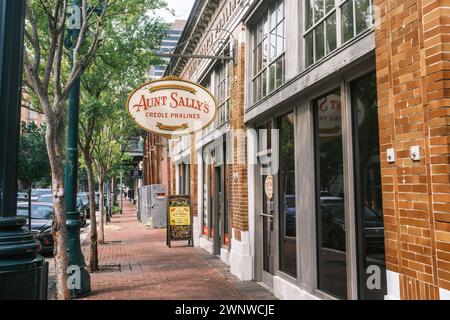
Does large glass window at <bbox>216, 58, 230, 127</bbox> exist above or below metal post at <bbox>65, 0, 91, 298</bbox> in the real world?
above

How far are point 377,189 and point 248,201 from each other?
14.4 feet

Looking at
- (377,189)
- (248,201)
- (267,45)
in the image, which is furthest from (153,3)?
(377,189)

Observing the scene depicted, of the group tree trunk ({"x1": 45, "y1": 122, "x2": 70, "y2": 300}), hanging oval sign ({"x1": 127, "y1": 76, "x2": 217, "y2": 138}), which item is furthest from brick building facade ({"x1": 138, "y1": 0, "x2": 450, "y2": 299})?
tree trunk ({"x1": 45, "y1": 122, "x2": 70, "y2": 300})

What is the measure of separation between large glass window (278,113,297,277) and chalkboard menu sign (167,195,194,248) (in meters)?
6.80

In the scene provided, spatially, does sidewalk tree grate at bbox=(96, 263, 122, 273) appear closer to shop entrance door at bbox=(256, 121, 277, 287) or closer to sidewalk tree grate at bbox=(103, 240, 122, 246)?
shop entrance door at bbox=(256, 121, 277, 287)

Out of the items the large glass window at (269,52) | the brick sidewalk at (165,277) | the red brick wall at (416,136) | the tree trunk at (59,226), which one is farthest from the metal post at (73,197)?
the red brick wall at (416,136)

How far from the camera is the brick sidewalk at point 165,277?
24.9 ft

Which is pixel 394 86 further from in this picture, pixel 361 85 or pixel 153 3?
pixel 153 3

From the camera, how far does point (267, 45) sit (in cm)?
827

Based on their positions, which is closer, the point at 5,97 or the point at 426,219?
the point at 5,97

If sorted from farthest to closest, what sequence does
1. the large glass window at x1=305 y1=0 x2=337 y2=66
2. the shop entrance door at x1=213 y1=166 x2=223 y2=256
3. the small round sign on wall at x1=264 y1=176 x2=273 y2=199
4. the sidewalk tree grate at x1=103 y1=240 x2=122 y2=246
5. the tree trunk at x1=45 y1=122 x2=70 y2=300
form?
the sidewalk tree grate at x1=103 y1=240 x2=122 y2=246, the shop entrance door at x1=213 y1=166 x2=223 y2=256, the small round sign on wall at x1=264 y1=176 x2=273 y2=199, the tree trunk at x1=45 y1=122 x2=70 y2=300, the large glass window at x1=305 y1=0 x2=337 y2=66

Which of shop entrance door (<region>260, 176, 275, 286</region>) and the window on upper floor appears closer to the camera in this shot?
the window on upper floor

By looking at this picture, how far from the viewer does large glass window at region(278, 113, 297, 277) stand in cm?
694

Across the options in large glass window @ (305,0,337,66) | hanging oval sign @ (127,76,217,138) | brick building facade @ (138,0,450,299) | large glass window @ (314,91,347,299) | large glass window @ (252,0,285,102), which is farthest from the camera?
large glass window @ (252,0,285,102)
